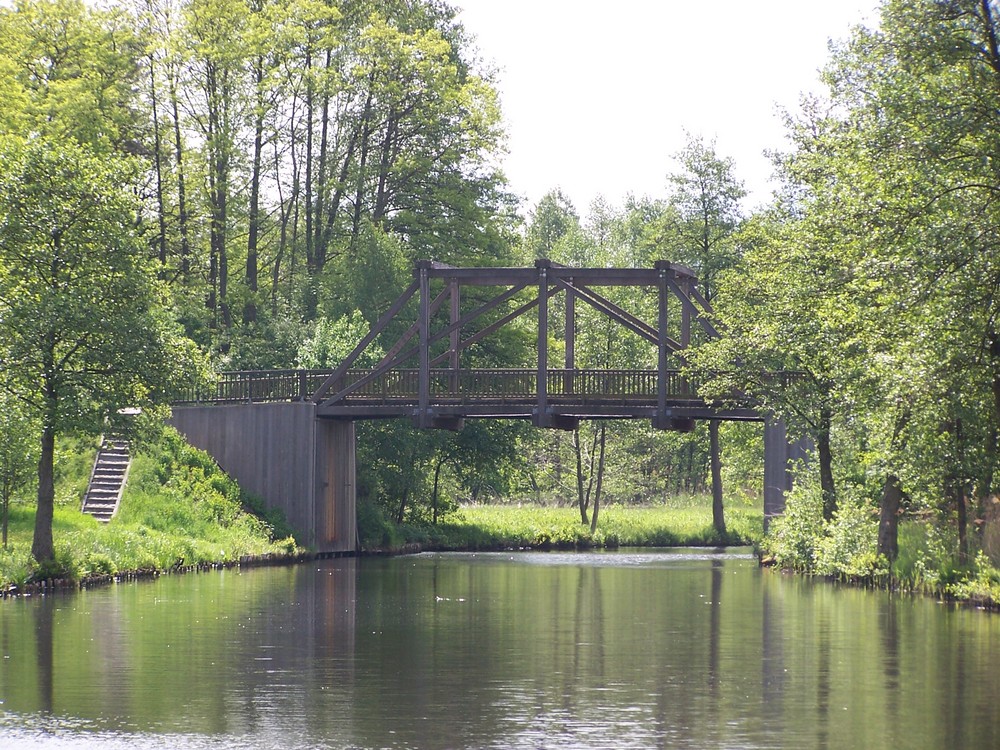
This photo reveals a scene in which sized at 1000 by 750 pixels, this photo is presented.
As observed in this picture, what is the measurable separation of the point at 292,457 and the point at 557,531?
42.5 ft

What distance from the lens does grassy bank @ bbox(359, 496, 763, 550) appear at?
53.1 m

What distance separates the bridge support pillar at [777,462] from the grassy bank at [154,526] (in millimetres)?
13879

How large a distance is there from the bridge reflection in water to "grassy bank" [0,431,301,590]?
1.37 metres

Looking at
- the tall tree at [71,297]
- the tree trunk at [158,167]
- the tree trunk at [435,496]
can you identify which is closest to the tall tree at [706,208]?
the tree trunk at [435,496]

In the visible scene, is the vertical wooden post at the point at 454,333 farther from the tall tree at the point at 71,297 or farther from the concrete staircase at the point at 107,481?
the tall tree at the point at 71,297

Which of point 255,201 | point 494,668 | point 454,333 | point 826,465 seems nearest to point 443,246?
point 255,201

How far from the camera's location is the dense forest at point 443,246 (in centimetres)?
2683

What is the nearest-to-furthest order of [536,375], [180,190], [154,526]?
[154,526]
[536,375]
[180,190]

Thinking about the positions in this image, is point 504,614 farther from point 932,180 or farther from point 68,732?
point 68,732

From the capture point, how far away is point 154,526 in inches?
1609

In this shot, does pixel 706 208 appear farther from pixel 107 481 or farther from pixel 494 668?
pixel 494 668

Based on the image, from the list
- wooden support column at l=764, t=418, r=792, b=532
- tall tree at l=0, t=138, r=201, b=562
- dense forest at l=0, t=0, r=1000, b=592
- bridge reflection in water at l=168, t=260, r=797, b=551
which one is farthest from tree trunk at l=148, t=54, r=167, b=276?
tall tree at l=0, t=138, r=201, b=562

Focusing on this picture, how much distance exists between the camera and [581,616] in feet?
88.8

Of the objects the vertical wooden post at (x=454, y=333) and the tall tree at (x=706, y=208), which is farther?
the tall tree at (x=706, y=208)
